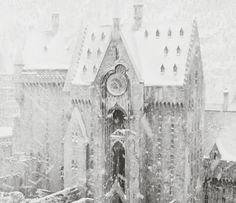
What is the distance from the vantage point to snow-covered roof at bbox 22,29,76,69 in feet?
205

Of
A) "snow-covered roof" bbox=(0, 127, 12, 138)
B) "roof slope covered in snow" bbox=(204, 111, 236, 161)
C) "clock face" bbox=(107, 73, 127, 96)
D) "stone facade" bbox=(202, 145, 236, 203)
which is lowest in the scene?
"stone facade" bbox=(202, 145, 236, 203)

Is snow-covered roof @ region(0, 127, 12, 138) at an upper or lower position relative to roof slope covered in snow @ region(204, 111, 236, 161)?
lower

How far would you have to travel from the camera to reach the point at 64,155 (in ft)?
188

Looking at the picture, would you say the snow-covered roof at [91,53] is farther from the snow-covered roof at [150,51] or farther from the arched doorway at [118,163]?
the arched doorway at [118,163]

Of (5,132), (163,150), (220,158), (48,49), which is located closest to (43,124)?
(48,49)

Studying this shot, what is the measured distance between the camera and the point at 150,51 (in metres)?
53.8

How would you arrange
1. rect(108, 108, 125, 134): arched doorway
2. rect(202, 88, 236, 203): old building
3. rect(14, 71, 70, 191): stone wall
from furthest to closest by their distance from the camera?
1. rect(14, 71, 70, 191): stone wall
2. rect(202, 88, 236, 203): old building
3. rect(108, 108, 125, 134): arched doorway

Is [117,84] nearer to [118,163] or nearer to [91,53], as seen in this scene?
[91,53]

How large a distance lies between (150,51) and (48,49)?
17327 millimetres

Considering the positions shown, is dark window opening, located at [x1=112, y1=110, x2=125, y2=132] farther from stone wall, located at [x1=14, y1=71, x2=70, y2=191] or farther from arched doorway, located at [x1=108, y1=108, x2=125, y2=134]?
stone wall, located at [x1=14, y1=71, x2=70, y2=191]

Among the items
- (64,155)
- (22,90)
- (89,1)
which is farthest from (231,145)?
(89,1)

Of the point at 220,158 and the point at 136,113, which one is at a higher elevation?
the point at 136,113

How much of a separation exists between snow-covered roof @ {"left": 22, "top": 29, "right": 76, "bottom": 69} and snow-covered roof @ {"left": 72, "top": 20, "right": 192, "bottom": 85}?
19.2 ft

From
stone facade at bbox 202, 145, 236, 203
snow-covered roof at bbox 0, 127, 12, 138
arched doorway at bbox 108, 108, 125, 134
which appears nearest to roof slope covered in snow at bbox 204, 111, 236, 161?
stone facade at bbox 202, 145, 236, 203
